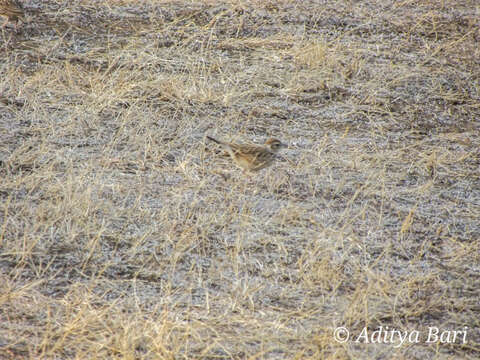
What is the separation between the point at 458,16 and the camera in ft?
30.7

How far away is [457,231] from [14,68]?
473cm

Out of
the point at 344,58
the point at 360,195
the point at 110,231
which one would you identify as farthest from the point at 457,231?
the point at 344,58

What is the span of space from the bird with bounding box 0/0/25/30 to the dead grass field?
0.24 meters

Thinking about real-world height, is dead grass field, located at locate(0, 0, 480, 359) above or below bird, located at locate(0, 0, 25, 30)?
below

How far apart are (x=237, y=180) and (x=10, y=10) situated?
13.0 ft

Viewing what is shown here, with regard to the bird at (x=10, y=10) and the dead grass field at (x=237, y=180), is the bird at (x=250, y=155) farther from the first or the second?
the bird at (x=10, y=10)

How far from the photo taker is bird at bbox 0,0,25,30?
27.1 feet

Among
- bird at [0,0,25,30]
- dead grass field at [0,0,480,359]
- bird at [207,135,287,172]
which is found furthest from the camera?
bird at [0,0,25,30]

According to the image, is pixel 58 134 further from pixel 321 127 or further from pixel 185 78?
pixel 321 127

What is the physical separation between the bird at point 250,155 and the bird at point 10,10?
3597mm

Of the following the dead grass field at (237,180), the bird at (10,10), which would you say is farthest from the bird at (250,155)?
the bird at (10,10)

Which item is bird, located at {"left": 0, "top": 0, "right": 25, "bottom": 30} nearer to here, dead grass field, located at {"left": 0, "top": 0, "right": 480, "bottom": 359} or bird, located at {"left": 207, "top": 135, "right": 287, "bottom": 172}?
dead grass field, located at {"left": 0, "top": 0, "right": 480, "bottom": 359}

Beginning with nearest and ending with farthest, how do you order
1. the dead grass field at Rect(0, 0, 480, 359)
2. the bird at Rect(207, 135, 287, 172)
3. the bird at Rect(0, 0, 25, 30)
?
the dead grass field at Rect(0, 0, 480, 359) < the bird at Rect(207, 135, 287, 172) < the bird at Rect(0, 0, 25, 30)

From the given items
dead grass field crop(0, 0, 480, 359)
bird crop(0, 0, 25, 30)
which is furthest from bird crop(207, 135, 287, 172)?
bird crop(0, 0, 25, 30)
